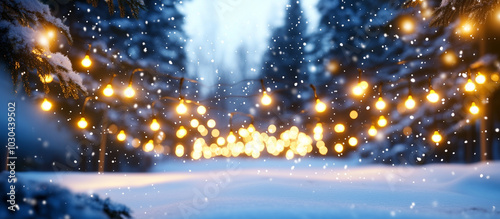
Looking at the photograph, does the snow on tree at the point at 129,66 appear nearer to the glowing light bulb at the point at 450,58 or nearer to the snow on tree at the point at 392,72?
the snow on tree at the point at 392,72

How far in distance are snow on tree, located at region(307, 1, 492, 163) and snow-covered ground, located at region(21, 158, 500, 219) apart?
4.56ft

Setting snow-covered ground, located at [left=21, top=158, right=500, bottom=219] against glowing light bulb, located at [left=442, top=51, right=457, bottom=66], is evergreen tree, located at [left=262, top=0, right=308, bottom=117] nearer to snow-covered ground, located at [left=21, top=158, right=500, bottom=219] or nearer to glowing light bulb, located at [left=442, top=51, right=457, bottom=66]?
snow-covered ground, located at [left=21, top=158, right=500, bottom=219]

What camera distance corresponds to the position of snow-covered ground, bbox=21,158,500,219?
24.8ft

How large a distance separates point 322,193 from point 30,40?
8552mm

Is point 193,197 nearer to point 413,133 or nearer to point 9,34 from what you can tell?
point 9,34

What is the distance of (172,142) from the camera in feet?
58.3

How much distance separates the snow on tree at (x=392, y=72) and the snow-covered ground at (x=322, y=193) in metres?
1.39

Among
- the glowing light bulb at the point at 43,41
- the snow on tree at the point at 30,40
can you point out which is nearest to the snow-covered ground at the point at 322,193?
Result: the snow on tree at the point at 30,40

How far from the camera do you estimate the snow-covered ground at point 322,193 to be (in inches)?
298

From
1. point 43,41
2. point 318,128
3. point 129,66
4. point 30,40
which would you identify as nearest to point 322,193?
point 318,128

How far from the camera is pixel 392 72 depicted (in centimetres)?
1427

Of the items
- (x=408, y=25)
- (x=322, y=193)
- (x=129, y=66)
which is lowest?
(x=322, y=193)

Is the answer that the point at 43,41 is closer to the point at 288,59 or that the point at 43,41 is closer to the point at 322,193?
the point at 322,193

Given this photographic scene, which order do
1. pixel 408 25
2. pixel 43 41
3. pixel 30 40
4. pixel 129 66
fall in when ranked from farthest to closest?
1. pixel 129 66
2. pixel 408 25
3. pixel 43 41
4. pixel 30 40
